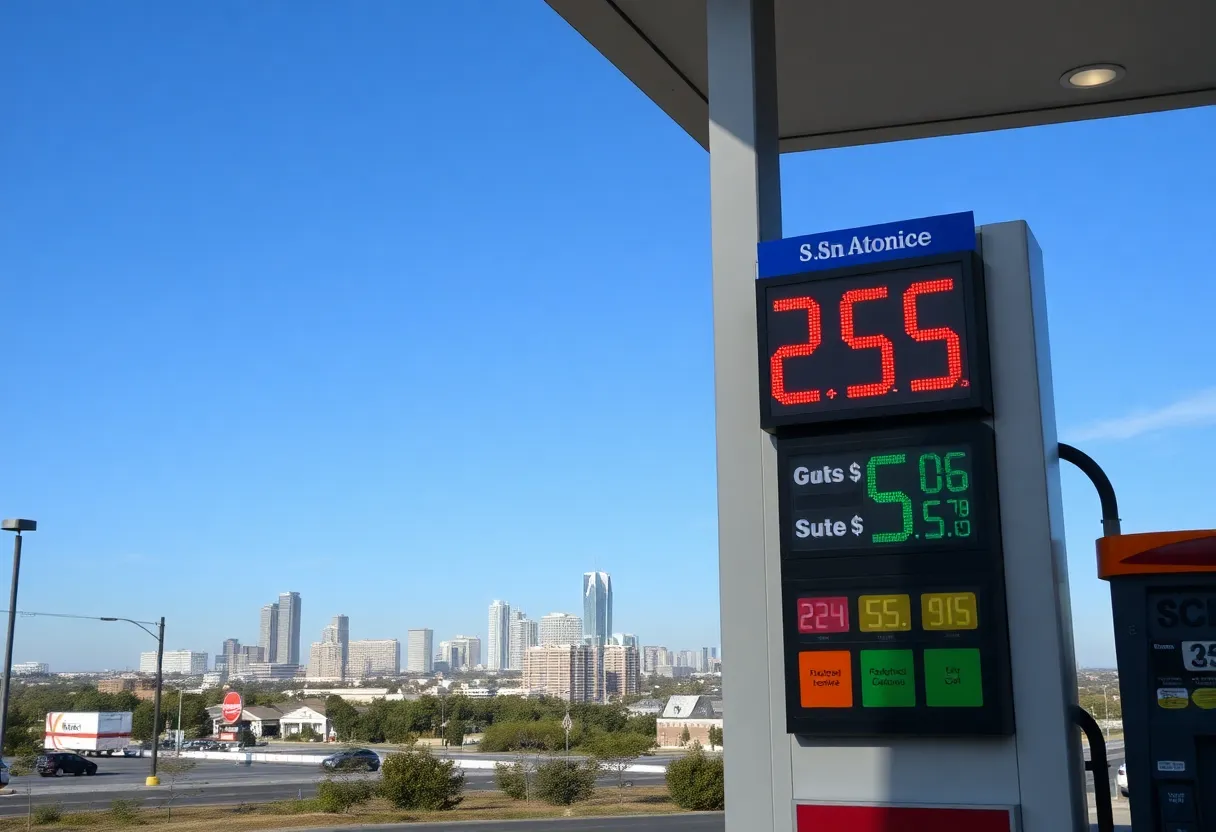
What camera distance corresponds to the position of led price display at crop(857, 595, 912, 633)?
3.48 meters

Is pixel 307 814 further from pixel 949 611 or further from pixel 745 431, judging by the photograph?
pixel 949 611

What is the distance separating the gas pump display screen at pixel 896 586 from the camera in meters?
3.42

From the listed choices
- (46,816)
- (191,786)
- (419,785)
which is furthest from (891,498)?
(191,786)

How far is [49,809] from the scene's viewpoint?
28.7 metres

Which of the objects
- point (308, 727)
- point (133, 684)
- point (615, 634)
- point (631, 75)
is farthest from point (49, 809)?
point (615, 634)

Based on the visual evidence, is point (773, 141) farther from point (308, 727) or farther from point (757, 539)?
point (308, 727)

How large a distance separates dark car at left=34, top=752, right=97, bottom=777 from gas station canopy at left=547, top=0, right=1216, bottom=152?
5060cm

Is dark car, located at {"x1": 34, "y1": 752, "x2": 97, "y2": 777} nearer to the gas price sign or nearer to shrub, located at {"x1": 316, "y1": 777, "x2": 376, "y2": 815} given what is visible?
shrub, located at {"x1": 316, "y1": 777, "x2": 376, "y2": 815}

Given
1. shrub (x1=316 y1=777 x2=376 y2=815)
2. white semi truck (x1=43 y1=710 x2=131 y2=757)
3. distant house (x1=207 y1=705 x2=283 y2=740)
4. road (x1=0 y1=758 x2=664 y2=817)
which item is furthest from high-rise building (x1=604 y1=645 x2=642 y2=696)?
shrub (x1=316 y1=777 x2=376 y2=815)

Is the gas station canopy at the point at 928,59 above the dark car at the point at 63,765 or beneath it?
above

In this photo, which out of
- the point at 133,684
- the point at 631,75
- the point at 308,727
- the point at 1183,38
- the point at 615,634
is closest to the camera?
the point at 1183,38

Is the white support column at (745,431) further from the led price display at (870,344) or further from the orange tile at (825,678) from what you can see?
the led price display at (870,344)

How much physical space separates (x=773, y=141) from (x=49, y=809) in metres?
30.6

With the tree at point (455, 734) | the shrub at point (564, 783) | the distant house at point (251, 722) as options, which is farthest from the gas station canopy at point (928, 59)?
the distant house at point (251, 722)
